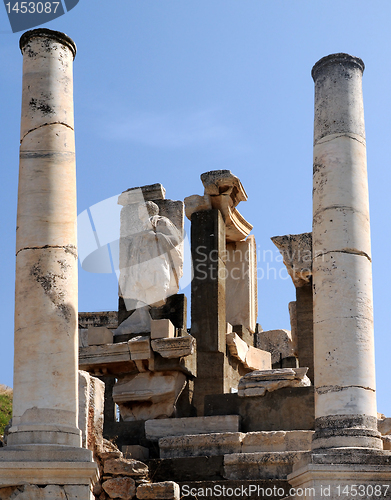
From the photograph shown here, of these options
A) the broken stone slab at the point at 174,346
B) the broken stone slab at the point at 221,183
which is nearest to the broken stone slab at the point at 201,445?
the broken stone slab at the point at 174,346

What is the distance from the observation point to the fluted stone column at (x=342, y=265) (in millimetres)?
9984

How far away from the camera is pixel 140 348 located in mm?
14211

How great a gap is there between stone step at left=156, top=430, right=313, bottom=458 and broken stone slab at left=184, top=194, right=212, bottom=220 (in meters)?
5.31

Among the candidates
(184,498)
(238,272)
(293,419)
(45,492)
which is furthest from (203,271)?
(45,492)

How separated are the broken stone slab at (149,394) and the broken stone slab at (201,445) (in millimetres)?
1723

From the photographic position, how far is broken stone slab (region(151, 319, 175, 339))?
14227mm

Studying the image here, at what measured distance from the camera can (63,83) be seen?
1073 cm

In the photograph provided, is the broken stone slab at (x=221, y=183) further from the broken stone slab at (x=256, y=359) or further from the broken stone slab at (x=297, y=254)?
the broken stone slab at (x=256, y=359)

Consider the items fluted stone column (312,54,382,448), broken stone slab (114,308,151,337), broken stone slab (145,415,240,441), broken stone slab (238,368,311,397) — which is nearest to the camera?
fluted stone column (312,54,382,448)

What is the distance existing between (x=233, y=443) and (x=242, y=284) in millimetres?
5823

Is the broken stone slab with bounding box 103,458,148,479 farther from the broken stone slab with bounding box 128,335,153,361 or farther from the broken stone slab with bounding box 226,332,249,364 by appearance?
the broken stone slab with bounding box 226,332,249,364

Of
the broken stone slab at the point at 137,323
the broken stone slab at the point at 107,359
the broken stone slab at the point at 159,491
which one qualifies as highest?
the broken stone slab at the point at 137,323

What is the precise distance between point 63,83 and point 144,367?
5.51 meters

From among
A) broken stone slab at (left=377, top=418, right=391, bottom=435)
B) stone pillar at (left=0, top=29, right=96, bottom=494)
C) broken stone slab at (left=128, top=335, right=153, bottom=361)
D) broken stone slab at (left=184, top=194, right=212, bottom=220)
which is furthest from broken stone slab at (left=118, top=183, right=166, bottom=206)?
broken stone slab at (left=377, top=418, right=391, bottom=435)
